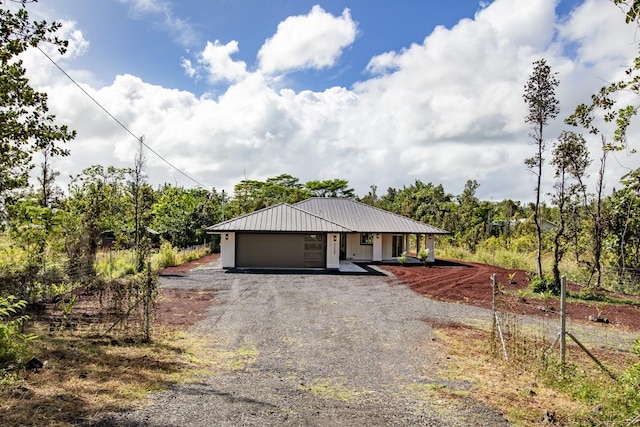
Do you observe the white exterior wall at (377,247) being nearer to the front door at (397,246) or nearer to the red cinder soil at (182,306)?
the front door at (397,246)

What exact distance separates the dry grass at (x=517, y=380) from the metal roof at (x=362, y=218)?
57.9 feet

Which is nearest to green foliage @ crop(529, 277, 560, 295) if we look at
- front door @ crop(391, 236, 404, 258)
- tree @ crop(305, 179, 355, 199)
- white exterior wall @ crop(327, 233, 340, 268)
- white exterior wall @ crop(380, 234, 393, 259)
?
white exterior wall @ crop(327, 233, 340, 268)

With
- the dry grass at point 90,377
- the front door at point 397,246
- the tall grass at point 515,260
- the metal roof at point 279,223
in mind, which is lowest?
the dry grass at point 90,377

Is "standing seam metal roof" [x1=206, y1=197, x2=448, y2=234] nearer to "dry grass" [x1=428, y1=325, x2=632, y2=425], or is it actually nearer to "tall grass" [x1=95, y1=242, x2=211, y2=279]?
"tall grass" [x1=95, y1=242, x2=211, y2=279]

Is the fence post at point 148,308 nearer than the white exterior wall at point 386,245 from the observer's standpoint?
Yes

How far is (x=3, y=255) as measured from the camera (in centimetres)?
1236

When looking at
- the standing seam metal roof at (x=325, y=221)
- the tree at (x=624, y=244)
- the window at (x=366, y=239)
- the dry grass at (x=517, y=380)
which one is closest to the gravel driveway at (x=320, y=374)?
the dry grass at (x=517, y=380)

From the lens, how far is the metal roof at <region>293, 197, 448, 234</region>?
26531 millimetres

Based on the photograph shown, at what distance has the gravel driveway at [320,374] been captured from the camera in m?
4.91

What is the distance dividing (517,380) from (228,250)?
17669 millimetres

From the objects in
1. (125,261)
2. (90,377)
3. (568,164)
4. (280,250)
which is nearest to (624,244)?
(568,164)

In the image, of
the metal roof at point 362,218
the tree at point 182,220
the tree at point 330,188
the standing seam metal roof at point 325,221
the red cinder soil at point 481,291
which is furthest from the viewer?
the tree at point 330,188

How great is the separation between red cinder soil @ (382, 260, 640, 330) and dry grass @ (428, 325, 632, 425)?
54.5 inches

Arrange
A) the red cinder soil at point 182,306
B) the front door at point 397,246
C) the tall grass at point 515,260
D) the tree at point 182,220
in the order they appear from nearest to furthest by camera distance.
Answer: the red cinder soil at point 182,306, the tall grass at point 515,260, the front door at point 397,246, the tree at point 182,220
